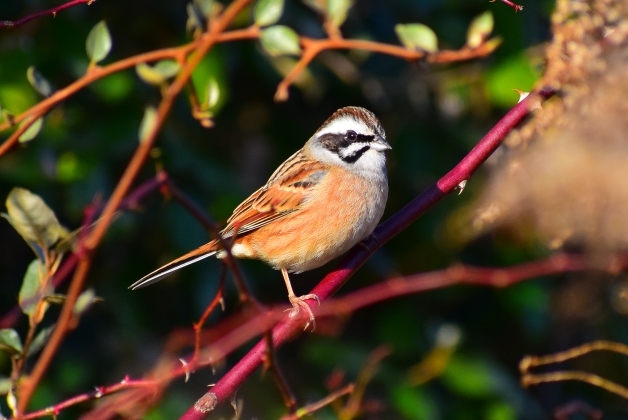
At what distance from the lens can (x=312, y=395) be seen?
3740 mm

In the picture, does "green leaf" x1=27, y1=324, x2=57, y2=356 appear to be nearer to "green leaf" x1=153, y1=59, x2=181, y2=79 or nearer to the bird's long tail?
"green leaf" x1=153, y1=59, x2=181, y2=79

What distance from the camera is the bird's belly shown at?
10.6 feet

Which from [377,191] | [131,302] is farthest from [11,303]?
[377,191]

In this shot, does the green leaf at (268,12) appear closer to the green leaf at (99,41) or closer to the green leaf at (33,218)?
the green leaf at (99,41)

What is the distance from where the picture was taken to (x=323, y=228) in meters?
3.33

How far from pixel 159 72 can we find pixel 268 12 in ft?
1.13

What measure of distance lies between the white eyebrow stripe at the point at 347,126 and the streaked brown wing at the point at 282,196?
0.17 meters

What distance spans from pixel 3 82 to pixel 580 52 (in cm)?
232

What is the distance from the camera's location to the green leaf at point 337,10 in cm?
189

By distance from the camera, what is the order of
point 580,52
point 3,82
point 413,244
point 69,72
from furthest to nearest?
point 413,244 < point 69,72 < point 3,82 < point 580,52

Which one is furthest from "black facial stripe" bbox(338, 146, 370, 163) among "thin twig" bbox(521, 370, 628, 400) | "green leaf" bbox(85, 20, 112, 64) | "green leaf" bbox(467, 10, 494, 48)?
"green leaf" bbox(85, 20, 112, 64)

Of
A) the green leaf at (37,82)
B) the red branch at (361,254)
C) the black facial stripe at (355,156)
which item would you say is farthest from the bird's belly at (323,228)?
the green leaf at (37,82)

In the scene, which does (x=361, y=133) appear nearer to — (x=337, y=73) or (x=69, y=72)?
(x=337, y=73)

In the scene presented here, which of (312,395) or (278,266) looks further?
(312,395)
